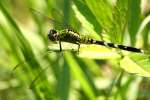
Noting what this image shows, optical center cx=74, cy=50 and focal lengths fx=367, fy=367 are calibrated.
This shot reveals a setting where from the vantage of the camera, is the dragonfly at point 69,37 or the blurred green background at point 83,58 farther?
the dragonfly at point 69,37

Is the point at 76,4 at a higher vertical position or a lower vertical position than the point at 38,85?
higher

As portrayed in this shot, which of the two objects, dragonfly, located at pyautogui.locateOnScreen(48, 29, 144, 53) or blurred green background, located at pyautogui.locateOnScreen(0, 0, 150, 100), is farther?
dragonfly, located at pyautogui.locateOnScreen(48, 29, 144, 53)

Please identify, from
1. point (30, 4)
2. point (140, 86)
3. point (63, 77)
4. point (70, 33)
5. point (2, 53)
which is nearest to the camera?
point (70, 33)

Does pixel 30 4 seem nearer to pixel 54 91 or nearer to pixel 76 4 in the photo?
pixel 54 91

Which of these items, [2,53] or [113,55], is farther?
[2,53]

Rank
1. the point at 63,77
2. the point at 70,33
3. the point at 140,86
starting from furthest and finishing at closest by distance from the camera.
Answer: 1. the point at 140,86
2. the point at 63,77
3. the point at 70,33

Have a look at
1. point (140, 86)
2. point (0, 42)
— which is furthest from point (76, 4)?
point (0, 42)

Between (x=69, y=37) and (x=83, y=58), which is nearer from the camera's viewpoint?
(x=69, y=37)

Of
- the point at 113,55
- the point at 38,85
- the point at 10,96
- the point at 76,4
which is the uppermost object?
the point at 76,4
